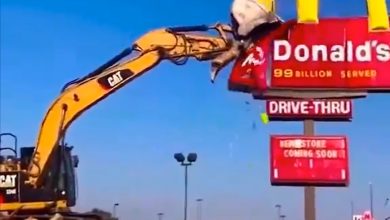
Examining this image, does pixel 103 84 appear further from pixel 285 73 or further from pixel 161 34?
pixel 285 73

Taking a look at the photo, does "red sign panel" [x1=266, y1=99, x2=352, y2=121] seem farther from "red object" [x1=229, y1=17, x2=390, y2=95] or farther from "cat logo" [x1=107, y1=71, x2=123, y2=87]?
"cat logo" [x1=107, y1=71, x2=123, y2=87]

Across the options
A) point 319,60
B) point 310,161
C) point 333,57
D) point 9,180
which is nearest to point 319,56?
point 319,60

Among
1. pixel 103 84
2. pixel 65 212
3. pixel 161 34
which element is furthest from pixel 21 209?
pixel 161 34

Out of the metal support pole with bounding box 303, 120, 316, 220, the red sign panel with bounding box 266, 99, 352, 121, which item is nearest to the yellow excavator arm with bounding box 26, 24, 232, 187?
the red sign panel with bounding box 266, 99, 352, 121

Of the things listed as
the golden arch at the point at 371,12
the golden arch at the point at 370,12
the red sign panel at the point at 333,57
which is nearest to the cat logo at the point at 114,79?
the golden arch at the point at 370,12

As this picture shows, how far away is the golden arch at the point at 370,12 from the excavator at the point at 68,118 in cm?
262

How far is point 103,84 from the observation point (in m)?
22.3

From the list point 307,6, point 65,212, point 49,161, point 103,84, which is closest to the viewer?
point 65,212

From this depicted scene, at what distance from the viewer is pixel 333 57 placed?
1053 inches

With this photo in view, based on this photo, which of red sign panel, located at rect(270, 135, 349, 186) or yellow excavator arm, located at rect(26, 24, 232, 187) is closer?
yellow excavator arm, located at rect(26, 24, 232, 187)

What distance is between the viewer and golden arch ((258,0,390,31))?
85.6ft

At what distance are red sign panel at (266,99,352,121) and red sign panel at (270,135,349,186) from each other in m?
0.65

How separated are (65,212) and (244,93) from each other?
10.2 metres

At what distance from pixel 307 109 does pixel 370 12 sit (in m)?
3.46
